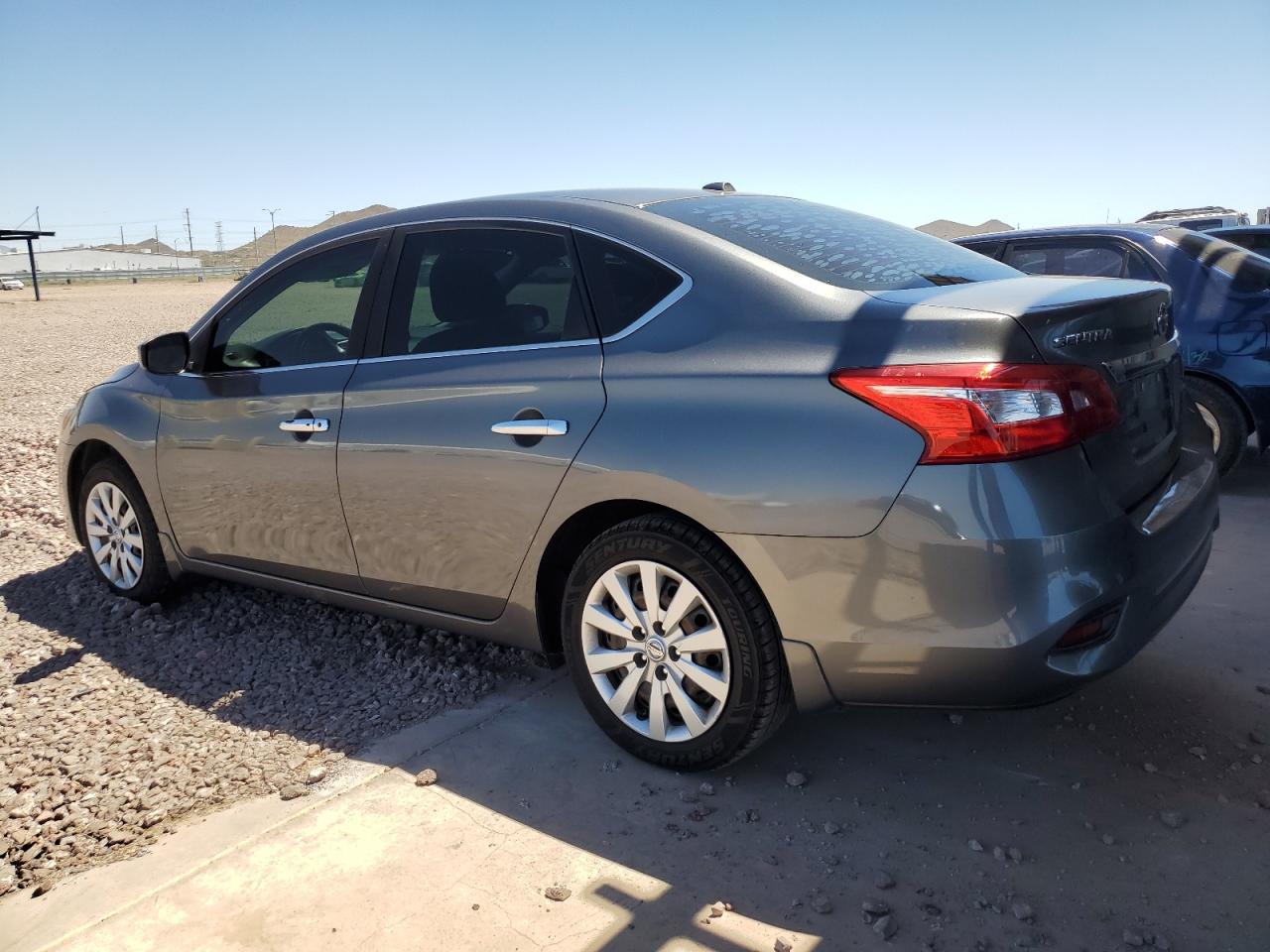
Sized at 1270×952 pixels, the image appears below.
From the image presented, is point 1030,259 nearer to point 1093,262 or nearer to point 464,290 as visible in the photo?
point 1093,262

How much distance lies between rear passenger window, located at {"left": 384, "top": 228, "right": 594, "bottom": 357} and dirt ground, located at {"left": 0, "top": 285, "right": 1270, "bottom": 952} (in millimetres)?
1305

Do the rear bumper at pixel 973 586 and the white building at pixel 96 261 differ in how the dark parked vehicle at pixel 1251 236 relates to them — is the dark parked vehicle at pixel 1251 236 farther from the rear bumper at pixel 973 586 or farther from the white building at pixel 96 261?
the white building at pixel 96 261

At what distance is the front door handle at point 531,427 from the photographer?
3.04 m

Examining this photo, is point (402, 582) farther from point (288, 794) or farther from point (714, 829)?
point (714, 829)

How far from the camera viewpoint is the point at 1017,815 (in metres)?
2.82

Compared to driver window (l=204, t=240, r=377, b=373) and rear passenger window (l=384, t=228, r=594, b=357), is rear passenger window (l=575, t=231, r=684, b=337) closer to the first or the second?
rear passenger window (l=384, t=228, r=594, b=357)

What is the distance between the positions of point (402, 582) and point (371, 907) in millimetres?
1262

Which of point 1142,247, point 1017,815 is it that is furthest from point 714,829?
point 1142,247

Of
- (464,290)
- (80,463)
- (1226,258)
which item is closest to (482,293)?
(464,290)

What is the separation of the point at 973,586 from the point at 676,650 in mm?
898

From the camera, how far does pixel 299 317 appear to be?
406 cm

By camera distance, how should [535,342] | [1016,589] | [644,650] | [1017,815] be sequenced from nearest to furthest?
[1016,589]
[1017,815]
[644,650]
[535,342]

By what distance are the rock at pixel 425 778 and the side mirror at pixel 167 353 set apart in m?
2.12

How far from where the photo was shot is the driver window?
3.80 m
